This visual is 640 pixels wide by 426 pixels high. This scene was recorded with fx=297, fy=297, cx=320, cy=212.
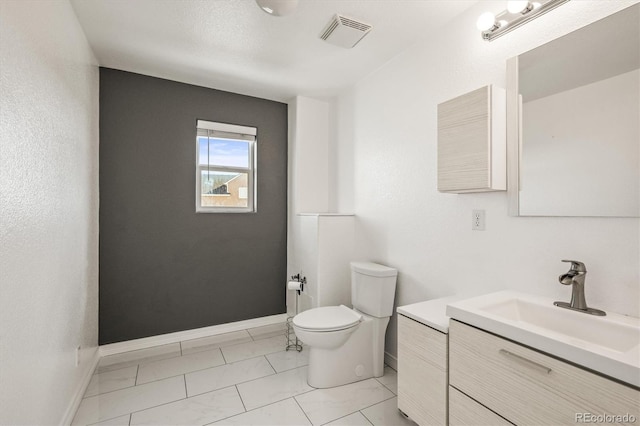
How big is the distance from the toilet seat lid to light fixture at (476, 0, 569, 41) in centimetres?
201

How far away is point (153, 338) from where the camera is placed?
283 cm

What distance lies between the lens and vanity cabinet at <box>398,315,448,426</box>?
1.48m

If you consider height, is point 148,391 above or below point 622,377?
below

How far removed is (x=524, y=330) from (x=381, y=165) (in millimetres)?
1744

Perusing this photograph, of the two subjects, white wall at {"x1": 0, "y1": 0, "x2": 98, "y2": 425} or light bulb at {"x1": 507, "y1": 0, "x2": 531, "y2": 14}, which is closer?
white wall at {"x1": 0, "y1": 0, "x2": 98, "y2": 425}

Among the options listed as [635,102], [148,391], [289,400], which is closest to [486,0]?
[635,102]

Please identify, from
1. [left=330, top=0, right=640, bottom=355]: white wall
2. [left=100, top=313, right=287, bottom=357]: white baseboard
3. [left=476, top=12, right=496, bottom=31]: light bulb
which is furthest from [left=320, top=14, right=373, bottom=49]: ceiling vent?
[left=100, top=313, right=287, bottom=357]: white baseboard

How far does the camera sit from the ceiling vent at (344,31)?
1958mm

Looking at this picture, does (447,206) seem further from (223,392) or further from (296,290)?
(223,392)

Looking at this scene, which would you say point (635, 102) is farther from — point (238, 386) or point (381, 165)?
point (238, 386)

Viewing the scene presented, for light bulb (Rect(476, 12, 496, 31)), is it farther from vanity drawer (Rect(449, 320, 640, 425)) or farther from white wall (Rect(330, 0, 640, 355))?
vanity drawer (Rect(449, 320, 640, 425))

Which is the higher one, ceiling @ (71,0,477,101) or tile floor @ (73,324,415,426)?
ceiling @ (71,0,477,101)

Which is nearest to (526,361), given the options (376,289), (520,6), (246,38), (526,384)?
(526,384)

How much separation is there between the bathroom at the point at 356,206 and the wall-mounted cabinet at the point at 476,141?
0.20 metres
